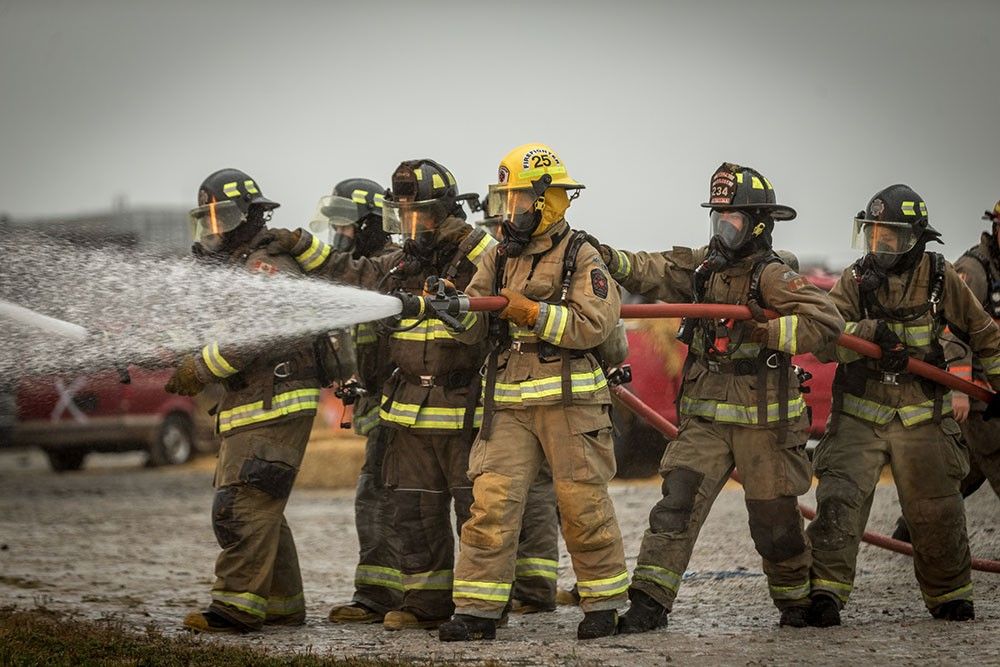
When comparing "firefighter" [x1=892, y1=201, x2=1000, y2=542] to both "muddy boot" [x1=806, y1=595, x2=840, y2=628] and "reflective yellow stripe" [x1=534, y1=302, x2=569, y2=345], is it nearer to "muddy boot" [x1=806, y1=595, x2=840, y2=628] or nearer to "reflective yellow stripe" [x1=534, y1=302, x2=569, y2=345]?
"muddy boot" [x1=806, y1=595, x2=840, y2=628]

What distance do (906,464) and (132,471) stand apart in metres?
12.5

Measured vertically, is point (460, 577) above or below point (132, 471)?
above

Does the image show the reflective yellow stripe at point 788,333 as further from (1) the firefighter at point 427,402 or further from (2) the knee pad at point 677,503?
(1) the firefighter at point 427,402

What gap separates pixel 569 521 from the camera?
6660 mm

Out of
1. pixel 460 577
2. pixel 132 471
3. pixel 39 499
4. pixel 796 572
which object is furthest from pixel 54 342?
pixel 132 471

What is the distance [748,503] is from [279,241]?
2633mm

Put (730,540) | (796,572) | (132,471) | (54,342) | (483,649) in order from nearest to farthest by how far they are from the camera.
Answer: (483,649), (796,572), (54,342), (730,540), (132,471)

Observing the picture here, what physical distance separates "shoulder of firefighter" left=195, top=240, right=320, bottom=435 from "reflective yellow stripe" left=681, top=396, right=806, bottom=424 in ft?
6.29

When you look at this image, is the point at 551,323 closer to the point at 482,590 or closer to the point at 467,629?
the point at 482,590

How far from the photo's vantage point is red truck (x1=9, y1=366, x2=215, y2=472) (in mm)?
16188

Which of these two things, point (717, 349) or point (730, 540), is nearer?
point (717, 349)

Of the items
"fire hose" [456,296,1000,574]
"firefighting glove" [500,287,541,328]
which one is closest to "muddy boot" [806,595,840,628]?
"fire hose" [456,296,1000,574]

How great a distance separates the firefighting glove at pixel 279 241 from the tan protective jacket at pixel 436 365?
54 cm

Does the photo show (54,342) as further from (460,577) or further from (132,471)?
(132,471)
